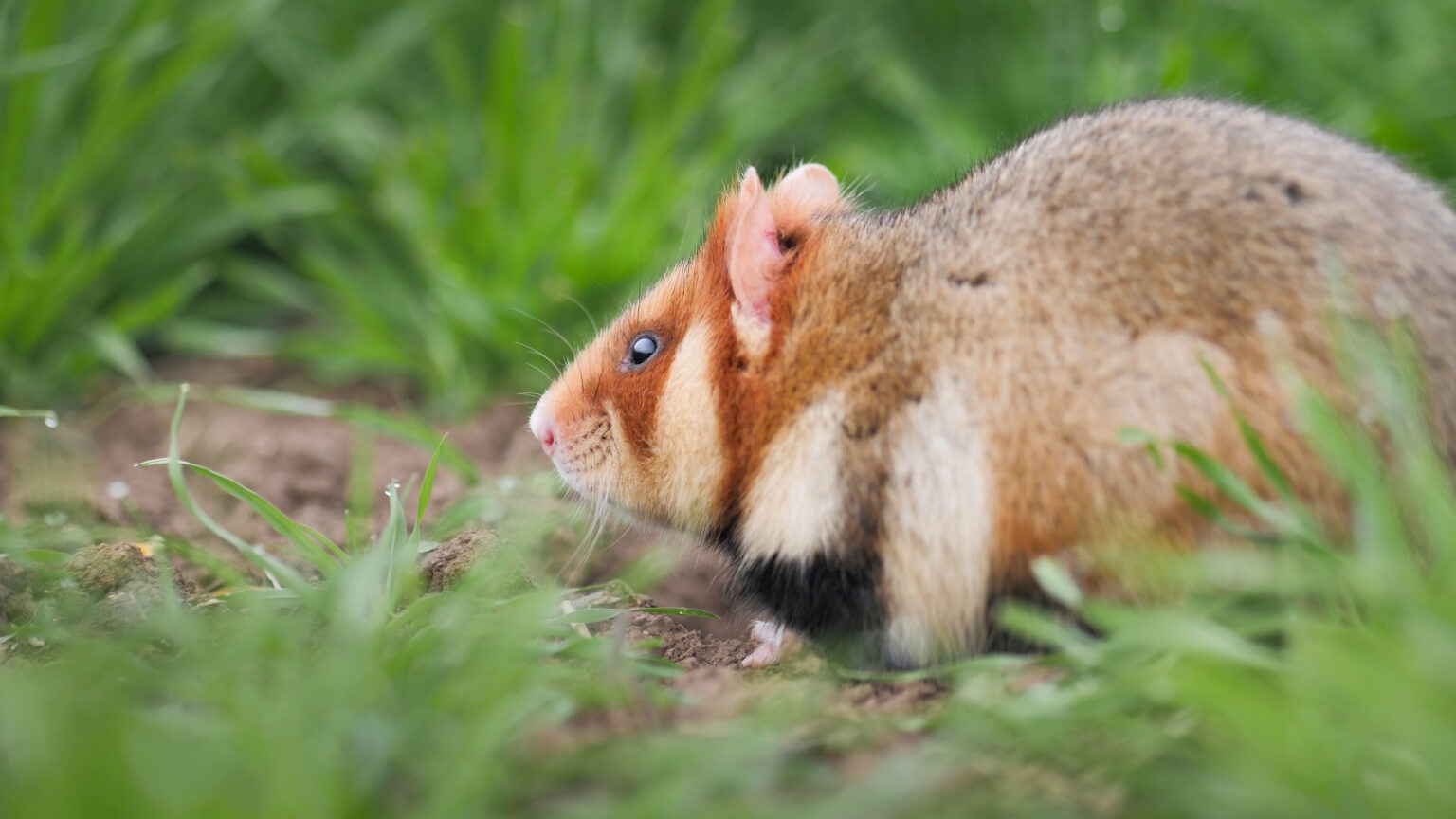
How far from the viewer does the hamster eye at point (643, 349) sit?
3037mm

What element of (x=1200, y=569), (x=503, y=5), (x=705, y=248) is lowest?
(x=1200, y=569)

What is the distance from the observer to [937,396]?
2.46 meters

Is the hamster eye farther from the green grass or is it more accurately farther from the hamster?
the green grass

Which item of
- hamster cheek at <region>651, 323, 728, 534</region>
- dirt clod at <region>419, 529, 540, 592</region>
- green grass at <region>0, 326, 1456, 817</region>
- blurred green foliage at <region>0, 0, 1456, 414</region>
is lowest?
green grass at <region>0, 326, 1456, 817</region>

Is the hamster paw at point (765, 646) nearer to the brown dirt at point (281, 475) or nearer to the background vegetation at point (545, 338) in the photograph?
the brown dirt at point (281, 475)

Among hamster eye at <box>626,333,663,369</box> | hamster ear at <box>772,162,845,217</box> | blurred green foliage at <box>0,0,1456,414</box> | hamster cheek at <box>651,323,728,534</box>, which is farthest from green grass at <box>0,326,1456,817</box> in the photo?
blurred green foliage at <box>0,0,1456,414</box>

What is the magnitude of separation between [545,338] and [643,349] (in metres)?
1.62

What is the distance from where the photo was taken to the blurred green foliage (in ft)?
14.7

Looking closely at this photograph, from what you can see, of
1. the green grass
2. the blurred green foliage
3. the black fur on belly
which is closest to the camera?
the green grass

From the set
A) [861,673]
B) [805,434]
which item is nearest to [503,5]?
[805,434]

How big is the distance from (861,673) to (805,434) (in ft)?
1.61

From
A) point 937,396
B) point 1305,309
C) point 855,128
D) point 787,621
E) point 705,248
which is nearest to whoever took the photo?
point 1305,309

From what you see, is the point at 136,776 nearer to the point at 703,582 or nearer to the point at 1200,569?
the point at 1200,569

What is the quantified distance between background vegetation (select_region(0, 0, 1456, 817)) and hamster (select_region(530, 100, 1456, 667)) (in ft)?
0.55
